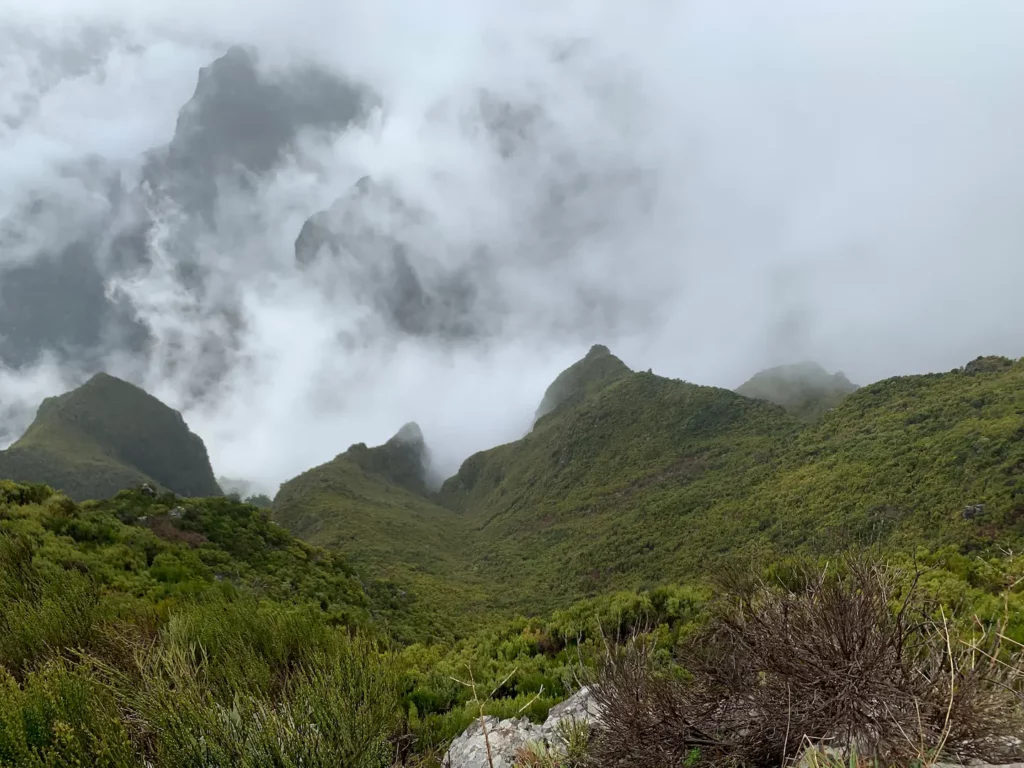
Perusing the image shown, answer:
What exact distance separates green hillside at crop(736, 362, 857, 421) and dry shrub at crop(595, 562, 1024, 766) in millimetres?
98808

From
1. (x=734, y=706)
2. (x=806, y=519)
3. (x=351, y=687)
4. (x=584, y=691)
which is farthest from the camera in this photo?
(x=806, y=519)

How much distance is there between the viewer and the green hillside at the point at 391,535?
21906 millimetres

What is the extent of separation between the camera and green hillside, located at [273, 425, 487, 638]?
2191cm

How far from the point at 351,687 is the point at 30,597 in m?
4.79

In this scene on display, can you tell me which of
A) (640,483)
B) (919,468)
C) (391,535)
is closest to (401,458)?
(391,535)

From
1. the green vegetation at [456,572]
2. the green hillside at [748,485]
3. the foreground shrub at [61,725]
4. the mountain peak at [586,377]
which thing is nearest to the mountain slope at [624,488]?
the green hillside at [748,485]

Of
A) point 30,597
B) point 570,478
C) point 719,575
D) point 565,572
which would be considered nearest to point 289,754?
point 719,575

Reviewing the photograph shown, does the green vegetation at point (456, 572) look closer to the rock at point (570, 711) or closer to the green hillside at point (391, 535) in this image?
the rock at point (570, 711)

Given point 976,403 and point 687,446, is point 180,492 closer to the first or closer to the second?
point 687,446

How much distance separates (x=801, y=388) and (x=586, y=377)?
51679 millimetres

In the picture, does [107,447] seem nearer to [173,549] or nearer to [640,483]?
[640,483]

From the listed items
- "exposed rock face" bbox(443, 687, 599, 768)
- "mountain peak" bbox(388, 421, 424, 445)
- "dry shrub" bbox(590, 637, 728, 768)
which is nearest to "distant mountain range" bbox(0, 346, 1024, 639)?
"dry shrub" bbox(590, 637, 728, 768)

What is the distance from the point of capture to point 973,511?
22.5m

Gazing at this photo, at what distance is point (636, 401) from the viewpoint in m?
86.5
